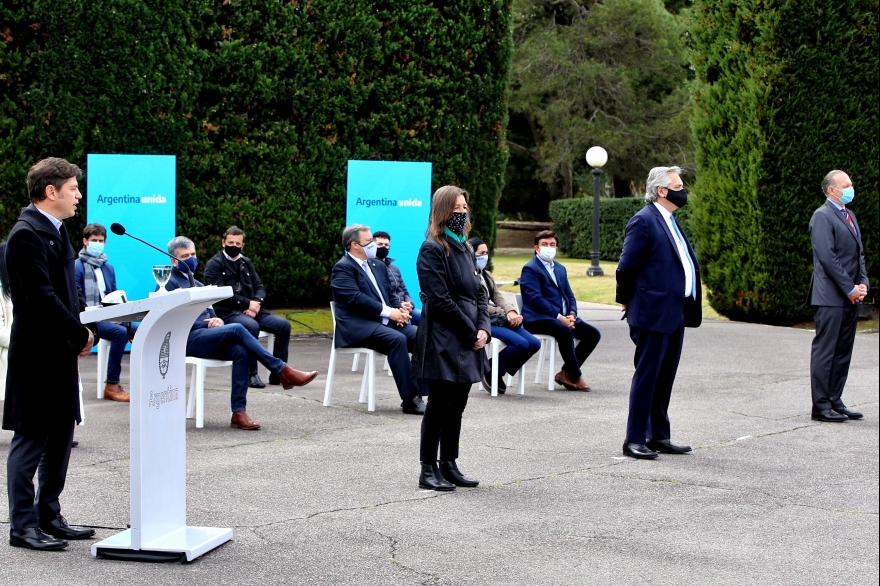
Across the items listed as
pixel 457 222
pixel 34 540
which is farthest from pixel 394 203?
pixel 34 540

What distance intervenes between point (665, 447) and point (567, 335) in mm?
3441

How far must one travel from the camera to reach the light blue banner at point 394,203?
15125 mm

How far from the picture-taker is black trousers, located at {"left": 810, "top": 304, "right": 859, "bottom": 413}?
31.0ft

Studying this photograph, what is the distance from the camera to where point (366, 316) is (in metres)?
10.1

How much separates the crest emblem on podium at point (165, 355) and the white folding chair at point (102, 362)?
5.45 meters

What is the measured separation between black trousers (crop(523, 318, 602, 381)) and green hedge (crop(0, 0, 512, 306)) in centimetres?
551

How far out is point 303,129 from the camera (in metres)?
15.9

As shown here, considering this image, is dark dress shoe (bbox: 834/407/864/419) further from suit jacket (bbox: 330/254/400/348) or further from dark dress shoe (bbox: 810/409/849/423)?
suit jacket (bbox: 330/254/400/348)

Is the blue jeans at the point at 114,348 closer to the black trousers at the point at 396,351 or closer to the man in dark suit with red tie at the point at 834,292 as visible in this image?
the black trousers at the point at 396,351

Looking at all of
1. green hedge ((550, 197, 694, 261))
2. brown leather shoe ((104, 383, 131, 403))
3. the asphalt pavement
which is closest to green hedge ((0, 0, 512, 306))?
brown leather shoe ((104, 383, 131, 403))

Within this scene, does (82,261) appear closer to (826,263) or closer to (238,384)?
(238,384)

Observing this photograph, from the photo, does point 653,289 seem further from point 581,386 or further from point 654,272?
point 581,386

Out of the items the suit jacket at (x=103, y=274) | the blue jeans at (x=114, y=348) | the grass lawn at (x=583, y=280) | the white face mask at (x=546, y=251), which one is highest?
the white face mask at (x=546, y=251)

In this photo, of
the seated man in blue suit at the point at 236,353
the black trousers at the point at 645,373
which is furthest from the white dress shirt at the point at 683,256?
the seated man in blue suit at the point at 236,353
